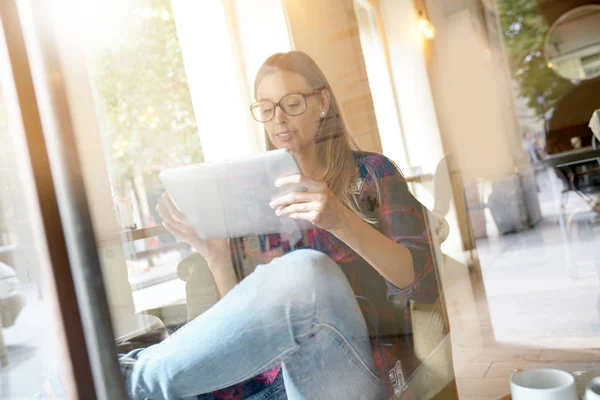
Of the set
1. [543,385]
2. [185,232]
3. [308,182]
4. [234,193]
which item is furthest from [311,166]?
[543,385]

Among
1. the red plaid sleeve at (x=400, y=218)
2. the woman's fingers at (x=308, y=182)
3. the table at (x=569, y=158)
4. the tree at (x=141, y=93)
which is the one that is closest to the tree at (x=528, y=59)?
the table at (x=569, y=158)

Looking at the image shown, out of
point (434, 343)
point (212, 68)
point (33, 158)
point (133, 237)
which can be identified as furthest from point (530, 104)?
point (33, 158)

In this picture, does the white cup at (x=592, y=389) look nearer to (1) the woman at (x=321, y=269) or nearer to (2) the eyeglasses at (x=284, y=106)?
(1) the woman at (x=321, y=269)

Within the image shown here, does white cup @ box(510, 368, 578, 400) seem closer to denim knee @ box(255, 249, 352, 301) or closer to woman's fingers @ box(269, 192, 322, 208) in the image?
denim knee @ box(255, 249, 352, 301)

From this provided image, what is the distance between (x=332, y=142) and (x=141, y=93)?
325 millimetres

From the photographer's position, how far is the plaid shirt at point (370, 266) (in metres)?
0.60

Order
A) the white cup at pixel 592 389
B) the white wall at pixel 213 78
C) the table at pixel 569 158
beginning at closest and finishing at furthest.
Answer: the white cup at pixel 592 389, the white wall at pixel 213 78, the table at pixel 569 158

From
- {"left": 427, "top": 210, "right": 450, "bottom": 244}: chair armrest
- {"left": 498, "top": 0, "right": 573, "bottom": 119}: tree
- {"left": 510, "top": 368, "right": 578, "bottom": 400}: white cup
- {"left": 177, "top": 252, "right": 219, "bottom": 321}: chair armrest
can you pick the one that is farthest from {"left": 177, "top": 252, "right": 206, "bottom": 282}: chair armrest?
{"left": 498, "top": 0, "right": 573, "bottom": 119}: tree

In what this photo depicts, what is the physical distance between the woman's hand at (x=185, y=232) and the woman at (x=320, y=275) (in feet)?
0.19

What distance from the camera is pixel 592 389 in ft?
1.87

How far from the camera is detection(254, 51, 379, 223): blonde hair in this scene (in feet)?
1.96

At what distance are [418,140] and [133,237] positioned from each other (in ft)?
1.56

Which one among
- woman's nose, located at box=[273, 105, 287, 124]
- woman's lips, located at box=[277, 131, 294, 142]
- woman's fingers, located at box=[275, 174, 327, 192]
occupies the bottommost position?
woman's fingers, located at box=[275, 174, 327, 192]

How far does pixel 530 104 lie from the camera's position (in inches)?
29.1
